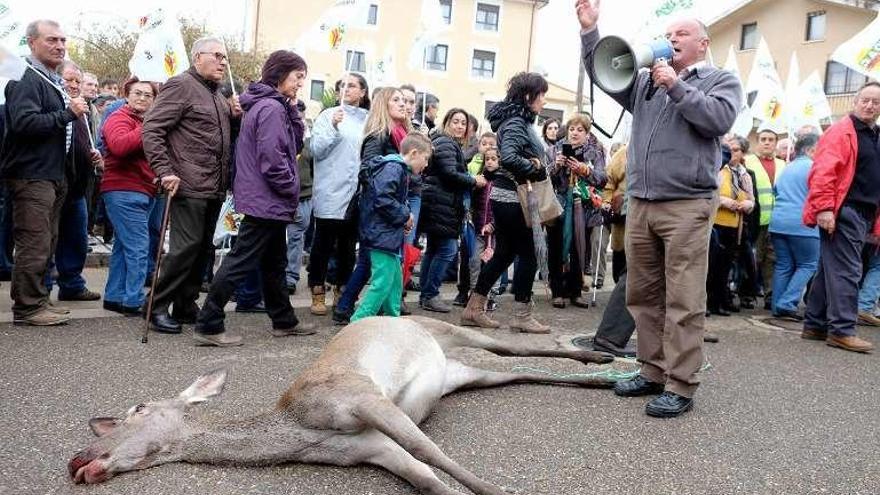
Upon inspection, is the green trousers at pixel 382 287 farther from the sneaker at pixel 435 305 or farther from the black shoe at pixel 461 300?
the black shoe at pixel 461 300

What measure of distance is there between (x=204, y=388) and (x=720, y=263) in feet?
21.3

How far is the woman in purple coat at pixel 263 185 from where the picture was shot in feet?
18.7

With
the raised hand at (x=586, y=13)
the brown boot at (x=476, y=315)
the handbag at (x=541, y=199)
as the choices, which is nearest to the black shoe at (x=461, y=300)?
the brown boot at (x=476, y=315)

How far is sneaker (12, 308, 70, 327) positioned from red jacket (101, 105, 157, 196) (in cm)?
127

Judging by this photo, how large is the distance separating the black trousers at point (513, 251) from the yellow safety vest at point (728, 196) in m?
2.88

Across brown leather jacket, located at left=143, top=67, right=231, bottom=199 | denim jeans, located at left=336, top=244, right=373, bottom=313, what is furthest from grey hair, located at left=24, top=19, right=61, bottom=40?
denim jeans, located at left=336, top=244, right=373, bottom=313

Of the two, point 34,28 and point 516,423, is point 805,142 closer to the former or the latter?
point 516,423

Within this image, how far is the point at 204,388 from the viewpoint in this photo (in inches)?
149

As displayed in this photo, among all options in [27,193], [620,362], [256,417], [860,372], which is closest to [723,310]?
[860,372]

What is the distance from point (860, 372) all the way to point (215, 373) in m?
5.02

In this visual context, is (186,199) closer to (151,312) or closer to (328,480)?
(151,312)

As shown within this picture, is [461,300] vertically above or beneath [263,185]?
beneath

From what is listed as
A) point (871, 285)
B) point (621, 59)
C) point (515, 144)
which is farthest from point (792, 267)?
point (621, 59)

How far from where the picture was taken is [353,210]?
23.3ft
